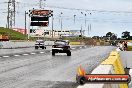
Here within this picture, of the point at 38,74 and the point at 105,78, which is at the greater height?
the point at 105,78

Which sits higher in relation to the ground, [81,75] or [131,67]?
[81,75]

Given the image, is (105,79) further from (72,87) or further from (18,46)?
(18,46)

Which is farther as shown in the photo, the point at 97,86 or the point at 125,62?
the point at 125,62

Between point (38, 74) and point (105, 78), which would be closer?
point (105, 78)

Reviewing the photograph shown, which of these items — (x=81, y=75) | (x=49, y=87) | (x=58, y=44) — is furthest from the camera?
(x=58, y=44)

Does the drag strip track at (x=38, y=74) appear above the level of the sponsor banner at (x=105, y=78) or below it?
below

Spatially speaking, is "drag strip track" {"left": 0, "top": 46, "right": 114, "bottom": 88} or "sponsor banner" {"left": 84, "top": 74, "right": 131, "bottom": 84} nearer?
"sponsor banner" {"left": 84, "top": 74, "right": 131, "bottom": 84}

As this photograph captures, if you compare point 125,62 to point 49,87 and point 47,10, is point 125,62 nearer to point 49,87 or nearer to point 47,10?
point 49,87

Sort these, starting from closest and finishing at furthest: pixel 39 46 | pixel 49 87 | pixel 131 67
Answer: pixel 49 87 → pixel 131 67 → pixel 39 46

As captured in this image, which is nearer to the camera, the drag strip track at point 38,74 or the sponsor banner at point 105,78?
the sponsor banner at point 105,78

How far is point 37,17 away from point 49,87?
11245 cm

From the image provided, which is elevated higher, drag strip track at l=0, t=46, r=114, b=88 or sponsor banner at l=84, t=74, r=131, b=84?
sponsor banner at l=84, t=74, r=131, b=84

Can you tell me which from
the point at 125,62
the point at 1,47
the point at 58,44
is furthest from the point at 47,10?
the point at 125,62

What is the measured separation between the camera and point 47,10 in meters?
129
